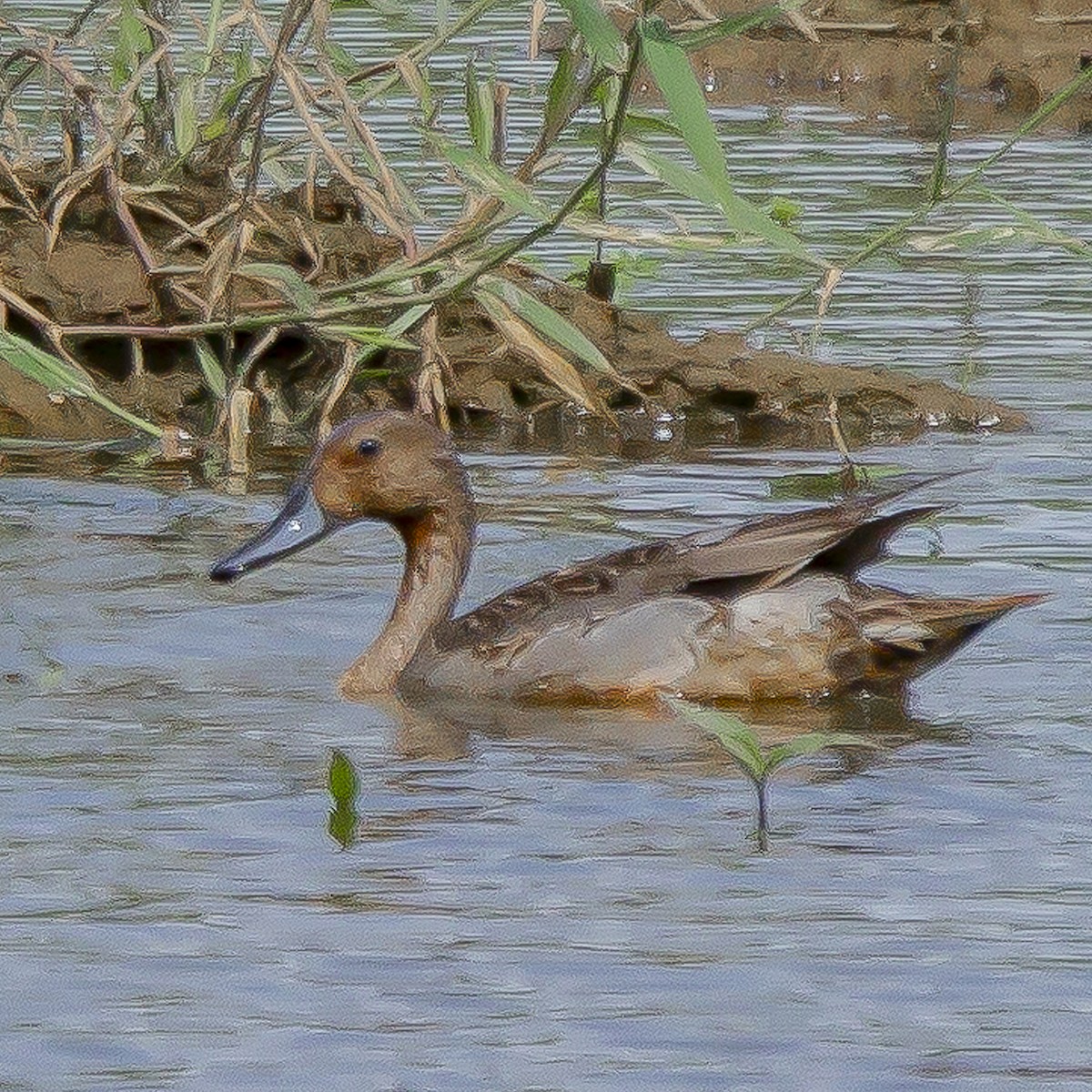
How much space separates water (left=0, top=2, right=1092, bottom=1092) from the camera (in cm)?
542

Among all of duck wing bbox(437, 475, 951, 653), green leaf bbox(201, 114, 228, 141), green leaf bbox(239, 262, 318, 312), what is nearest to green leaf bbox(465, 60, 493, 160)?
green leaf bbox(239, 262, 318, 312)

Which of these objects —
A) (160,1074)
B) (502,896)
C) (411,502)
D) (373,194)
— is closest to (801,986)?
(502,896)

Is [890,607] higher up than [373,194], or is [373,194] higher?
[373,194]

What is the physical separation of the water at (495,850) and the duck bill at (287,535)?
0.74ft

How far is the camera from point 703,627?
27.0 feet

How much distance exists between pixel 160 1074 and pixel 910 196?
10645 millimetres

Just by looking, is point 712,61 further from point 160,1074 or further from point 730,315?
point 160,1074

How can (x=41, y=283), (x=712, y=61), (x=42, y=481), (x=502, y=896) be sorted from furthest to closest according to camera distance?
(x=712, y=61) → (x=41, y=283) → (x=42, y=481) → (x=502, y=896)

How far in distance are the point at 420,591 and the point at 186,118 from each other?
9.99ft

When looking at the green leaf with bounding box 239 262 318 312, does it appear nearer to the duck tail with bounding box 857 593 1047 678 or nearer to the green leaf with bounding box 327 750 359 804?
the duck tail with bounding box 857 593 1047 678

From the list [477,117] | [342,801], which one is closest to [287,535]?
[477,117]

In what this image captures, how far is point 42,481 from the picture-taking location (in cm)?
1056

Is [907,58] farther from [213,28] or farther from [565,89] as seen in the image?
[565,89]

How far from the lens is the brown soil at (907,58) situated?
65.9 feet
